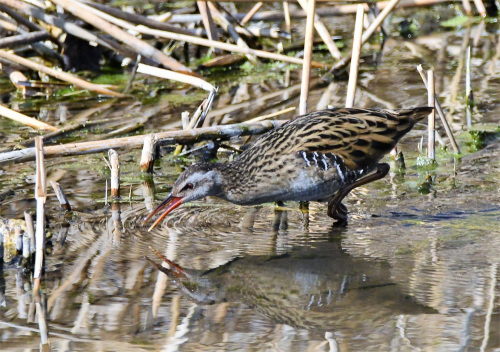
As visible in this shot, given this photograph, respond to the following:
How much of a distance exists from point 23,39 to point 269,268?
16.1 ft

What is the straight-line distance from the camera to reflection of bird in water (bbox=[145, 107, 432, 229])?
4.88 metres

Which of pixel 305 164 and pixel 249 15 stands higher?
pixel 249 15

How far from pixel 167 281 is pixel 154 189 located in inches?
67.3

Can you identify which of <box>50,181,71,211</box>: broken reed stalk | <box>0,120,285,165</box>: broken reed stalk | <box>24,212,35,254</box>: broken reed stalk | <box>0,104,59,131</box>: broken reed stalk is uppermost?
<box>0,104,59,131</box>: broken reed stalk

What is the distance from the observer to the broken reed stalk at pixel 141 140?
210 inches

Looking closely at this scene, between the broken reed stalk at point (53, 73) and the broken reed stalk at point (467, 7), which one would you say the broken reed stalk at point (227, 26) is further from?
the broken reed stalk at point (467, 7)

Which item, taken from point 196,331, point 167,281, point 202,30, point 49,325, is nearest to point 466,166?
point 167,281

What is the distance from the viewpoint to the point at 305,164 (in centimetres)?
489

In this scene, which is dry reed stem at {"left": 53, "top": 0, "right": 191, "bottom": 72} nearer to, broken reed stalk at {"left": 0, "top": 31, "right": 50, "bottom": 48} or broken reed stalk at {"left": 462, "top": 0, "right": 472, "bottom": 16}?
broken reed stalk at {"left": 0, "top": 31, "right": 50, "bottom": 48}

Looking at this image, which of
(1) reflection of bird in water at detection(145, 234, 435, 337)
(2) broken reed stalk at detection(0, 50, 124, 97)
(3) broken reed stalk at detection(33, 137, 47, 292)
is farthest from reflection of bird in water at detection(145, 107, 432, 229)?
(2) broken reed stalk at detection(0, 50, 124, 97)

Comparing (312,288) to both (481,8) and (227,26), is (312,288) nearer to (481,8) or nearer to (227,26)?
(227,26)

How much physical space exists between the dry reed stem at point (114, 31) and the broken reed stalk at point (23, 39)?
0.87 m

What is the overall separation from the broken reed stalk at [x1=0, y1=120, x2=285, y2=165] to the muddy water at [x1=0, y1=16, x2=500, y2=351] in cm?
31

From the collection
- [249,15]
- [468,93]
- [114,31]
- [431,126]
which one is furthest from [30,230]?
[249,15]
